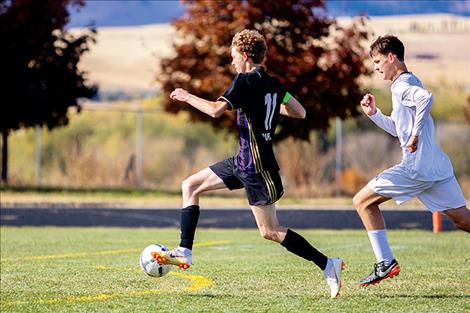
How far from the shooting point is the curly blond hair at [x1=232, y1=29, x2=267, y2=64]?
875cm

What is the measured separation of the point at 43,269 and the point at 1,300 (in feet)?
7.77

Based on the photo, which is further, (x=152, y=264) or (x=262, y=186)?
(x=152, y=264)

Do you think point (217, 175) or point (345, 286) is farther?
point (345, 286)

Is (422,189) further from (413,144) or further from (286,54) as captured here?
(286,54)

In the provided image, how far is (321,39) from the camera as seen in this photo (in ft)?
91.7

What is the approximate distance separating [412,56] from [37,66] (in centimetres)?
4371

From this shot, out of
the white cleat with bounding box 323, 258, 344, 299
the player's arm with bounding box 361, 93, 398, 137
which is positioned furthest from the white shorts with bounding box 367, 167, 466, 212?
the white cleat with bounding box 323, 258, 344, 299

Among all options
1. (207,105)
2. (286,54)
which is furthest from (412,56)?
(207,105)

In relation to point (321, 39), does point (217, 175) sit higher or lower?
lower

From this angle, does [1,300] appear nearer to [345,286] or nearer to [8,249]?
[345,286]

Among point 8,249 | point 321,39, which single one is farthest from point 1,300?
point 321,39

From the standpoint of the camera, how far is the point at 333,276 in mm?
8789

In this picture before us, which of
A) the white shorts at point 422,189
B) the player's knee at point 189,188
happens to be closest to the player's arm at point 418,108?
the white shorts at point 422,189

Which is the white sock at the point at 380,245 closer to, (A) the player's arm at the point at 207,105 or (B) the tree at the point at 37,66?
(A) the player's arm at the point at 207,105
